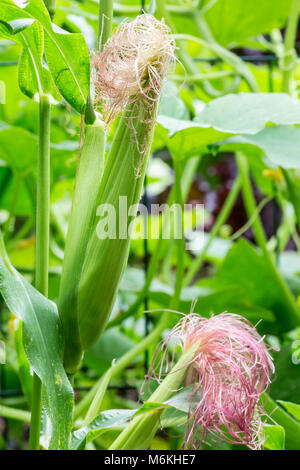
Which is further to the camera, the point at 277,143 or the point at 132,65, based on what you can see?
the point at 277,143

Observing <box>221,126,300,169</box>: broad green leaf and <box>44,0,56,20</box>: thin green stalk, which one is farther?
<box>221,126,300,169</box>: broad green leaf

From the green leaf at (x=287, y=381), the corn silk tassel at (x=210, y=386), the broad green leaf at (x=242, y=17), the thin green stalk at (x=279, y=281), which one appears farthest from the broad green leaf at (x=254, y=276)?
the corn silk tassel at (x=210, y=386)

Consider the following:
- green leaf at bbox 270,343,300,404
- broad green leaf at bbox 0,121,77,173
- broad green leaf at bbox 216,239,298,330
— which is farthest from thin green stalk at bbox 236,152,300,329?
broad green leaf at bbox 0,121,77,173

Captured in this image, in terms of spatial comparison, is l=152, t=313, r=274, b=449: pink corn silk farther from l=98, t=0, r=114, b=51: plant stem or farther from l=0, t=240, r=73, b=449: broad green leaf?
l=98, t=0, r=114, b=51: plant stem

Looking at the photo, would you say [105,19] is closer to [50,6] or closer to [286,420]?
[50,6]

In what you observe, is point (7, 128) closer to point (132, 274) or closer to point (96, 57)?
point (96, 57)

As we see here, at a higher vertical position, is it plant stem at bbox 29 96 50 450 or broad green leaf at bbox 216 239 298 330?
plant stem at bbox 29 96 50 450

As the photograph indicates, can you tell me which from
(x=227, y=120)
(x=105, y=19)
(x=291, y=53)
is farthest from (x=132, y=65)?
(x=291, y=53)

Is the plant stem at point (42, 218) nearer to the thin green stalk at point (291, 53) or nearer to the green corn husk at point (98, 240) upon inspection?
the green corn husk at point (98, 240)
